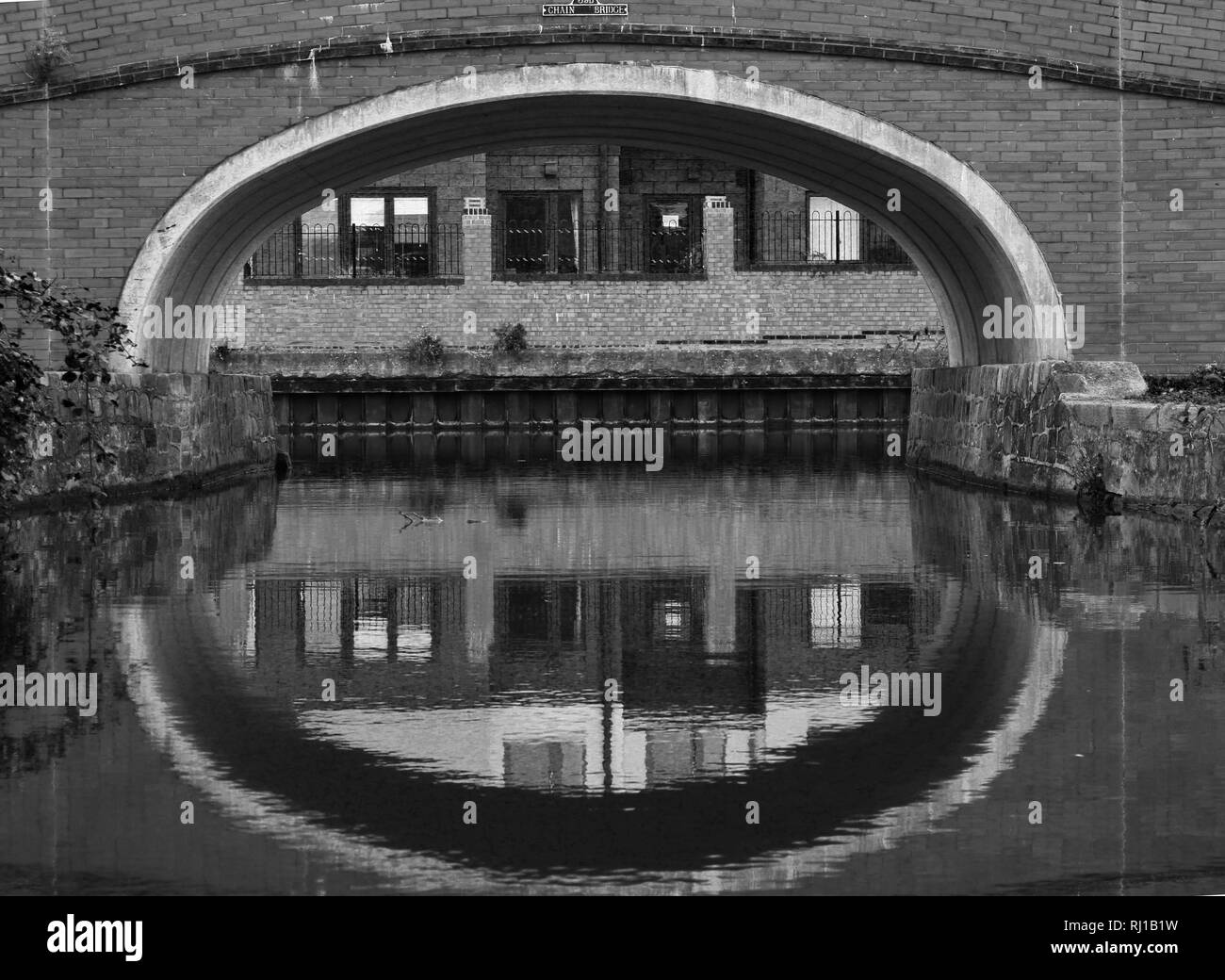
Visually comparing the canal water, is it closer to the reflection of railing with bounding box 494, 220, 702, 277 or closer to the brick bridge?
the brick bridge

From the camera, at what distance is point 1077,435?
723 inches

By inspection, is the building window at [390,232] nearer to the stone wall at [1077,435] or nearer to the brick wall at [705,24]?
the stone wall at [1077,435]

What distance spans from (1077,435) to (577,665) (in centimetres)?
Answer: 1026

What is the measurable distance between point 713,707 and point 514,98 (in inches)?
488

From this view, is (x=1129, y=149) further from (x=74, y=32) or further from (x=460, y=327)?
(x=460, y=327)

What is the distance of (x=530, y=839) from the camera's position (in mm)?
5879

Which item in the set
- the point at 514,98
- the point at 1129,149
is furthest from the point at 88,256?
the point at 1129,149

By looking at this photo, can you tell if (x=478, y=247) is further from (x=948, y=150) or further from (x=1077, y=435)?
(x=1077, y=435)

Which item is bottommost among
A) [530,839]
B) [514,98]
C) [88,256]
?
[530,839]

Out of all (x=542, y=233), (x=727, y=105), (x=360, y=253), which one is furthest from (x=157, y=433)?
(x=542, y=233)

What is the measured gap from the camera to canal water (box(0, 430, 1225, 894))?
223 inches

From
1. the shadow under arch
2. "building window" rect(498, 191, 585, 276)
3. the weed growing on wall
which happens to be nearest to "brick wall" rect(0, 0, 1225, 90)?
the shadow under arch

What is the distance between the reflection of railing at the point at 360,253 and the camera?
4375cm

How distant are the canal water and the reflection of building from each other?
3 cm
